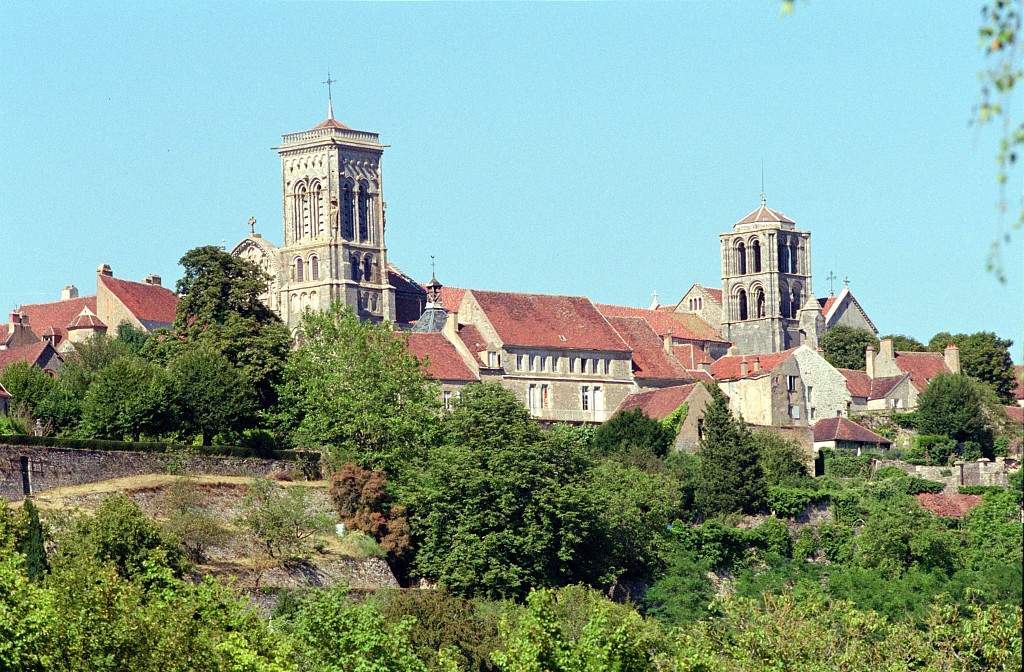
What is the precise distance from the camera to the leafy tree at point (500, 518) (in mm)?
60156

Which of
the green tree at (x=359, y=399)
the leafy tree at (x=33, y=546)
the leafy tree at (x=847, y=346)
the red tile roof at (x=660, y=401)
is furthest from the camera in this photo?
the leafy tree at (x=847, y=346)

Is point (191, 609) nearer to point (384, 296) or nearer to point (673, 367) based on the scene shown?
point (673, 367)

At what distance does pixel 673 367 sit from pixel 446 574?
33.2 meters

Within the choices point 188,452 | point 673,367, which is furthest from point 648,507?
point 673,367

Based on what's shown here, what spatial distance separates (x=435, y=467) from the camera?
63.3 metres

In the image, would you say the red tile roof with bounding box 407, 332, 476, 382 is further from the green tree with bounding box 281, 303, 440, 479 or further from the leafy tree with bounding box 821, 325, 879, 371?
the leafy tree with bounding box 821, 325, 879, 371

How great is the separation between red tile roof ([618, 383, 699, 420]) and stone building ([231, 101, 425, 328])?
105ft

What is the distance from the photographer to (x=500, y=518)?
61.0 metres

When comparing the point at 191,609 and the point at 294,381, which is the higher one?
the point at 294,381

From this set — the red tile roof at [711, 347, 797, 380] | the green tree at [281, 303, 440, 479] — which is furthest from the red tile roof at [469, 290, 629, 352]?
the green tree at [281, 303, 440, 479]

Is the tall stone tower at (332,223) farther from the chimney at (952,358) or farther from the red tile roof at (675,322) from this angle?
the chimney at (952,358)

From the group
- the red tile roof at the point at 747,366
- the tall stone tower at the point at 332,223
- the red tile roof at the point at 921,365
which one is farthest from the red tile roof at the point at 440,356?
the tall stone tower at the point at 332,223

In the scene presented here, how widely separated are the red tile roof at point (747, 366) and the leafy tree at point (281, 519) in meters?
30.9

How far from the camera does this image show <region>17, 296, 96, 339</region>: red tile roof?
102938 mm
